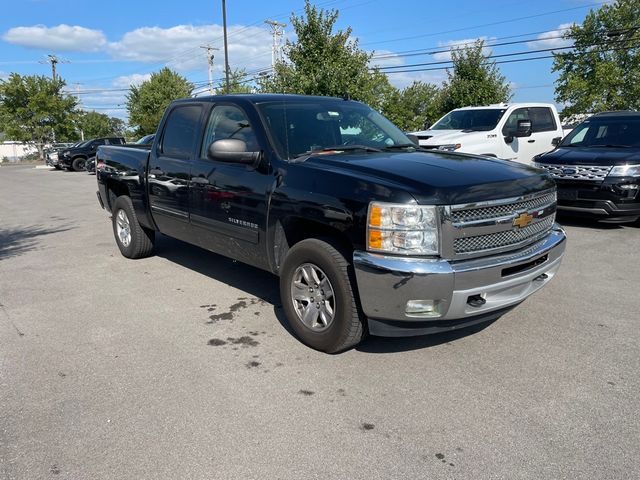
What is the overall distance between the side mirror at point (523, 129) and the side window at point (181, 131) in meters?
6.89

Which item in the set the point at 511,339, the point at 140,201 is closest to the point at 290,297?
the point at 511,339

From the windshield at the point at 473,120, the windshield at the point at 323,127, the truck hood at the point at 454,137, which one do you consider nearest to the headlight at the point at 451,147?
the truck hood at the point at 454,137

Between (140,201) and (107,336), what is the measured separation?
2317 mm

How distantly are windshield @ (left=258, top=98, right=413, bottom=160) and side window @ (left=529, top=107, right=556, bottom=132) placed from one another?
24.7ft

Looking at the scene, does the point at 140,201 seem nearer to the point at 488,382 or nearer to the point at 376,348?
the point at 376,348

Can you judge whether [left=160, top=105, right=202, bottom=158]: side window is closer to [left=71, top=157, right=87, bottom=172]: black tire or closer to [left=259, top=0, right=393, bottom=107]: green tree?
[left=259, top=0, right=393, bottom=107]: green tree

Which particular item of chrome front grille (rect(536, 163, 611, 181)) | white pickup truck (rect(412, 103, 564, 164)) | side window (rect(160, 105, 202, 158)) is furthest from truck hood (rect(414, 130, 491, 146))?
side window (rect(160, 105, 202, 158))

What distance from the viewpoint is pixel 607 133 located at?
8.93 m

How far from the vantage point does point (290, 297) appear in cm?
403

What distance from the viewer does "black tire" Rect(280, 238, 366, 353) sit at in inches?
140

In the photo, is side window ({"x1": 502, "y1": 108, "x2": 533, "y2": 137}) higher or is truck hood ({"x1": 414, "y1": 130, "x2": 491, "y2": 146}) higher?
side window ({"x1": 502, "y1": 108, "x2": 533, "y2": 137})

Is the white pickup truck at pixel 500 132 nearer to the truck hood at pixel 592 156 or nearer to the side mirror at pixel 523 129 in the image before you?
the side mirror at pixel 523 129

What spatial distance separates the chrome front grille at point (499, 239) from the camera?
338cm

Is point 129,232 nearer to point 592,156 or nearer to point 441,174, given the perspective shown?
point 441,174
